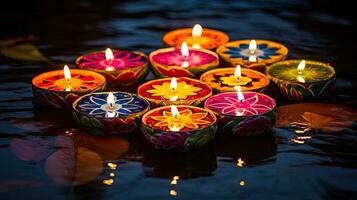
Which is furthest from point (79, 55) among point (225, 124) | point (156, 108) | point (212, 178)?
point (212, 178)

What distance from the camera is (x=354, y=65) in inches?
172

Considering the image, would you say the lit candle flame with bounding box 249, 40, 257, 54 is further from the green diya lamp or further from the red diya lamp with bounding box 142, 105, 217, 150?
the red diya lamp with bounding box 142, 105, 217, 150

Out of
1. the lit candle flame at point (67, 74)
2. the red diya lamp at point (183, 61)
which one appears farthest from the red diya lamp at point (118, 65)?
the lit candle flame at point (67, 74)

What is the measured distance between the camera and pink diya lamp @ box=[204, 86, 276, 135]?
327 cm

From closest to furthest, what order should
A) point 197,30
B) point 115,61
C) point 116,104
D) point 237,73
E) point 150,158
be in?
point 150,158 → point 116,104 → point 237,73 → point 115,61 → point 197,30

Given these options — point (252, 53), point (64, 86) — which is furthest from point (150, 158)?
point (252, 53)

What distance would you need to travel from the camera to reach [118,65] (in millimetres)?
4082

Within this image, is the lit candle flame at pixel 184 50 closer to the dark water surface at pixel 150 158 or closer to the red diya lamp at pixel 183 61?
the red diya lamp at pixel 183 61

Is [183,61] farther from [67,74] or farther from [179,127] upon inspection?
[179,127]

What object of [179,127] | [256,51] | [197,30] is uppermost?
[197,30]

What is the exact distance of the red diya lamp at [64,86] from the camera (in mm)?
3607

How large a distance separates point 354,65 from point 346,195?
1775 millimetres

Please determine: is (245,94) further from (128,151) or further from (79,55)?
(79,55)

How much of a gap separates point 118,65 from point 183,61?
460 millimetres
